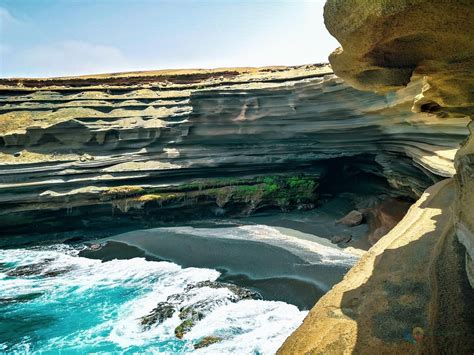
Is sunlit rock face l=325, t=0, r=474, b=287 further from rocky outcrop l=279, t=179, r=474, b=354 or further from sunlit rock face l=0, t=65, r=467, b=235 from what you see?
sunlit rock face l=0, t=65, r=467, b=235

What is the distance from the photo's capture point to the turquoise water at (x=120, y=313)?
11336 mm

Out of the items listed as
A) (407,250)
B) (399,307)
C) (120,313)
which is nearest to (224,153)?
(120,313)

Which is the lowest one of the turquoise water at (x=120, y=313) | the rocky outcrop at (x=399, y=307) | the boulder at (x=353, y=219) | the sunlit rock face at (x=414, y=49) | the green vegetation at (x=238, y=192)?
the turquoise water at (x=120, y=313)

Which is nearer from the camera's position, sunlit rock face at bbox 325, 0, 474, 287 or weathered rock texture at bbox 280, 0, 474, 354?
sunlit rock face at bbox 325, 0, 474, 287

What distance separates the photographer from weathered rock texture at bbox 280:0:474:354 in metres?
3.71

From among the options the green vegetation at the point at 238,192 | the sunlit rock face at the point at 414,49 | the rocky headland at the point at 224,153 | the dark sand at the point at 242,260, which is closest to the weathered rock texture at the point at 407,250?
the sunlit rock face at the point at 414,49

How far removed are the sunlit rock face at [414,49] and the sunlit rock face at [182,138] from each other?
15.6 metres

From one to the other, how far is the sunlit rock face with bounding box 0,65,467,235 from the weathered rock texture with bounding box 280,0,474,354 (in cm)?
1548

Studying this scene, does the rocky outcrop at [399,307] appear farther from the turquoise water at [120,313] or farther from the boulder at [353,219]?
the boulder at [353,219]

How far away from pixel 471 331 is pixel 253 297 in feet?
33.4

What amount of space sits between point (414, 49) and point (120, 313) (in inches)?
531

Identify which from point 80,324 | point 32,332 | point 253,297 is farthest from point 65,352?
point 253,297

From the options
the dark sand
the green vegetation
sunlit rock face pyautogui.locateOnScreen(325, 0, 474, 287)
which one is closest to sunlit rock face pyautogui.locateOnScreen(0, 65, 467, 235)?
the green vegetation

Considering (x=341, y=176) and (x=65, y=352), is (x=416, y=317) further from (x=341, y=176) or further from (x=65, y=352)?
(x=341, y=176)
